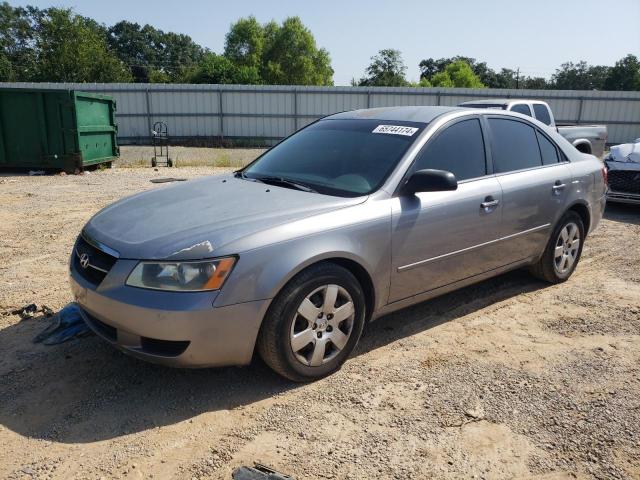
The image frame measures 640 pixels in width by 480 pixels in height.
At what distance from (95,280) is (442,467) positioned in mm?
2081

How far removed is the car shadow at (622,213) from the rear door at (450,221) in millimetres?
5173

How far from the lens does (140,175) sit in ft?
40.4

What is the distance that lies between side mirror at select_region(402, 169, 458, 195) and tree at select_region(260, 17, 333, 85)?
48782 millimetres

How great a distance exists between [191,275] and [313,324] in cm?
78

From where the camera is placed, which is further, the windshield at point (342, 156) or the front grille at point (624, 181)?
the front grille at point (624, 181)

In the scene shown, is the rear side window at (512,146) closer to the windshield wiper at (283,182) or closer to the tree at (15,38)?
the windshield wiper at (283,182)

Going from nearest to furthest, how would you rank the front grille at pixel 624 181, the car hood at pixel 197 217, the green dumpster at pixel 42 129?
the car hood at pixel 197 217, the front grille at pixel 624 181, the green dumpster at pixel 42 129

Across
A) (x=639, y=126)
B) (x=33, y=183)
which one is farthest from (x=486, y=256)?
(x=639, y=126)

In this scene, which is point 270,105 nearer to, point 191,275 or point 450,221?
point 450,221

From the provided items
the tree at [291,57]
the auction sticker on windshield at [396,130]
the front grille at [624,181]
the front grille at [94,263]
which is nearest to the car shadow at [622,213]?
the front grille at [624,181]

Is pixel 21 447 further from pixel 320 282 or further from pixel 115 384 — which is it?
pixel 320 282

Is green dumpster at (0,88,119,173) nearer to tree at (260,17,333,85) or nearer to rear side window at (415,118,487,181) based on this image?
rear side window at (415,118,487,181)

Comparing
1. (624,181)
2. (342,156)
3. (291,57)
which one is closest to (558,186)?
(342,156)

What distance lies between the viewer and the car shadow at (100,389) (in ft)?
8.83
